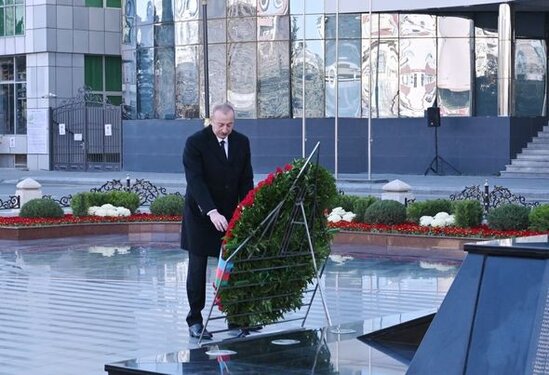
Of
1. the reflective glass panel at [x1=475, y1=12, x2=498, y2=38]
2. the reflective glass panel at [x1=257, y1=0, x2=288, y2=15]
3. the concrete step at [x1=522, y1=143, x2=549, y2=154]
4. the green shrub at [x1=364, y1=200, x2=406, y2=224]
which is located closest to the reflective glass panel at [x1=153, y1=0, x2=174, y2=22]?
the reflective glass panel at [x1=257, y1=0, x2=288, y2=15]

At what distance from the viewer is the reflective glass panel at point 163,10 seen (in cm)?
4803

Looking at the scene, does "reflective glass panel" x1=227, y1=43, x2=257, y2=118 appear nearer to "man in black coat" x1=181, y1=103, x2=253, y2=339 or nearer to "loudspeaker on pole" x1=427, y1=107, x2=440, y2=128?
"loudspeaker on pole" x1=427, y1=107, x2=440, y2=128

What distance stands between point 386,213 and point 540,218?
106 inches

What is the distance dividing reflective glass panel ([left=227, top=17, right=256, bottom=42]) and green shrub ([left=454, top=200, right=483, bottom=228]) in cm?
2671

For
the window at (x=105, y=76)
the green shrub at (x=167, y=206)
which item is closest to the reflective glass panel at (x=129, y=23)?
the window at (x=105, y=76)

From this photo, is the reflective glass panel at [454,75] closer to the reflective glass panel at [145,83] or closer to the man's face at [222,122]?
the reflective glass panel at [145,83]

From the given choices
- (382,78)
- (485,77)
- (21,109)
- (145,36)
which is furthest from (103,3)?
(485,77)

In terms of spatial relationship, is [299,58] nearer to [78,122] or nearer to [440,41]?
[440,41]

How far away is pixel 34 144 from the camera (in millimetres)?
54469

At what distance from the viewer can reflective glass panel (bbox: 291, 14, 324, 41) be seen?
44031 millimetres

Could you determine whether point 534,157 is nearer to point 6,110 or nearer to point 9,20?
point 9,20

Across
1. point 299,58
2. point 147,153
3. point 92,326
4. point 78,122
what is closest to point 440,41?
point 299,58

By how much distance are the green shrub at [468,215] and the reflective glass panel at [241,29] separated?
26708 mm

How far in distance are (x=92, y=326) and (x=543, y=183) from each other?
26660 mm
